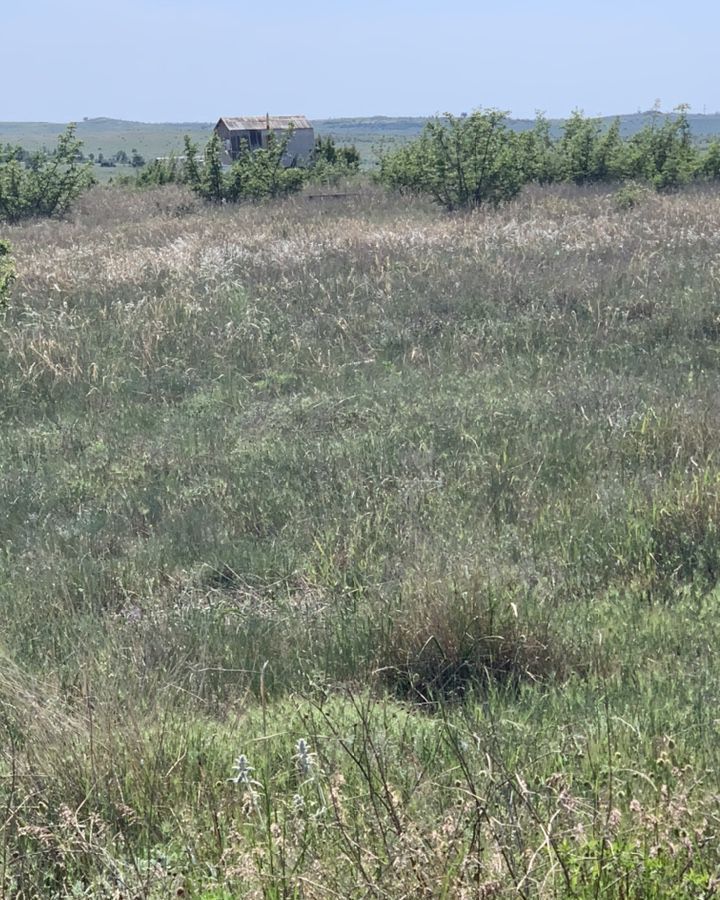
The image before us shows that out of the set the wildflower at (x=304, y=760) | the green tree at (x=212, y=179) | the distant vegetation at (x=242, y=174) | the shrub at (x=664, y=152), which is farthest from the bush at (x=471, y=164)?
the wildflower at (x=304, y=760)

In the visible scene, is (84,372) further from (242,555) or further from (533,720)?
(533,720)

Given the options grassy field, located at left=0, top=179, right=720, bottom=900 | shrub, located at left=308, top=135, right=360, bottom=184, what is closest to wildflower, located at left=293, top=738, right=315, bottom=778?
grassy field, located at left=0, top=179, right=720, bottom=900

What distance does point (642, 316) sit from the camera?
30.2 feet

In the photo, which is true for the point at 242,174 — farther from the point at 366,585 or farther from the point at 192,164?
the point at 366,585

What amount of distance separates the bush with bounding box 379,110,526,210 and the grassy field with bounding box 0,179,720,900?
8.80 metres

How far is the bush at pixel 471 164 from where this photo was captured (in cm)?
1989

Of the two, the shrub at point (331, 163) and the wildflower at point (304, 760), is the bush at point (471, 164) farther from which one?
the wildflower at point (304, 760)

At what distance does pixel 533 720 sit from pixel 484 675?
588 mm

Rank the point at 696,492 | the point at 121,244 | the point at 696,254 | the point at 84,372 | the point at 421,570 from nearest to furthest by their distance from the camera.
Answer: the point at 421,570 < the point at 696,492 < the point at 84,372 < the point at 696,254 < the point at 121,244

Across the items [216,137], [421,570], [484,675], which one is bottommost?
[484,675]

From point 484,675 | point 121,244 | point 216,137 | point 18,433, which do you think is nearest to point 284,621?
point 484,675

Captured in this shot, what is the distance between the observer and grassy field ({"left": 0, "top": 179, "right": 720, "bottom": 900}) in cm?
234

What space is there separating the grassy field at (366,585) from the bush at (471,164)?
28.9 ft

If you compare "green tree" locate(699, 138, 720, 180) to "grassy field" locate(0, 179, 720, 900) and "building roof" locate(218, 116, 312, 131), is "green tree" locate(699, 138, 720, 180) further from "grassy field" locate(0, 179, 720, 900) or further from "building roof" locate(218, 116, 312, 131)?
"building roof" locate(218, 116, 312, 131)
